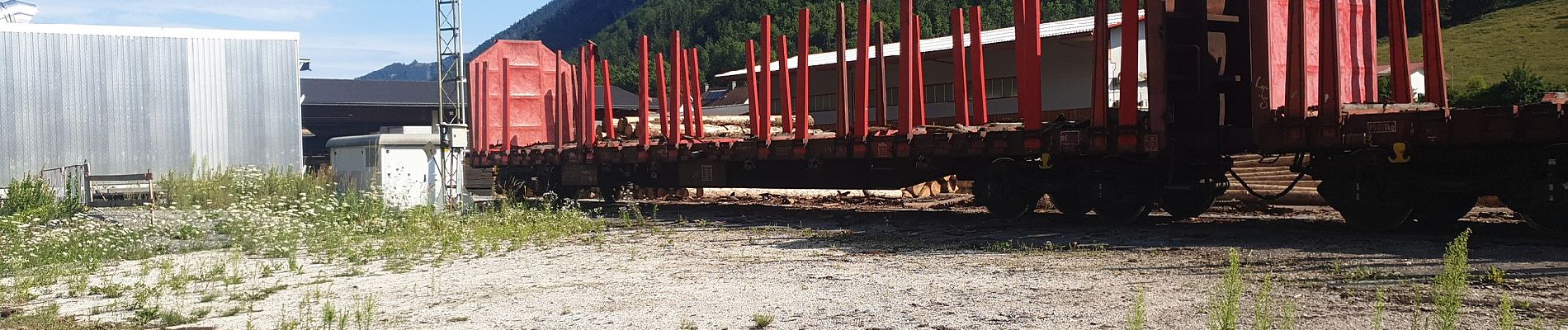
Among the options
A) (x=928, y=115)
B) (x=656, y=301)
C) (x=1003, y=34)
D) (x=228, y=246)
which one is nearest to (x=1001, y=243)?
(x=656, y=301)

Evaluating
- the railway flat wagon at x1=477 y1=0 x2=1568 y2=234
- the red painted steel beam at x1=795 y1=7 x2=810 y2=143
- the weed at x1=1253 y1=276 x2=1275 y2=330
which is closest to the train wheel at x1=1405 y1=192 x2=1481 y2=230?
the railway flat wagon at x1=477 y1=0 x2=1568 y2=234

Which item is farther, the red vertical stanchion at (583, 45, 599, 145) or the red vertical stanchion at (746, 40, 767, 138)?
the red vertical stanchion at (583, 45, 599, 145)

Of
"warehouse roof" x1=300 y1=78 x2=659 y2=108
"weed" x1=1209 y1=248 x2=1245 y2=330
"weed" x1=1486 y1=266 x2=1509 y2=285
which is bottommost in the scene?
"weed" x1=1486 y1=266 x2=1509 y2=285

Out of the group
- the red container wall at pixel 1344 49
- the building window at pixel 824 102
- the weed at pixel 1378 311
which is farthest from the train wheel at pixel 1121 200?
the building window at pixel 824 102

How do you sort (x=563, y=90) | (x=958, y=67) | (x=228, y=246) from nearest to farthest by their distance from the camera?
1. (x=228, y=246)
2. (x=958, y=67)
3. (x=563, y=90)

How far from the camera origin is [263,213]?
13.7 m

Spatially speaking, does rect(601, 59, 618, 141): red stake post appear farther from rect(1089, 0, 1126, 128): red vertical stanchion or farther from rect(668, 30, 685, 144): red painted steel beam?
rect(1089, 0, 1126, 128): red vertical stanchion

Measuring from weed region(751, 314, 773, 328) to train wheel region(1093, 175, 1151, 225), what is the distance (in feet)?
22.7

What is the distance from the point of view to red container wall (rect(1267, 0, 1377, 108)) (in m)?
11.4

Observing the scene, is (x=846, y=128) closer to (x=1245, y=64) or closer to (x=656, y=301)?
(x=1245, y=64)

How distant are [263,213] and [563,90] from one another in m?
8.16

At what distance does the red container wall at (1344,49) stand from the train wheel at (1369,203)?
2.76 ft

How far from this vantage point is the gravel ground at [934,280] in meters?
6.43

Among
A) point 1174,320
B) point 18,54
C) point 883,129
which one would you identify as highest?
point 18,54
